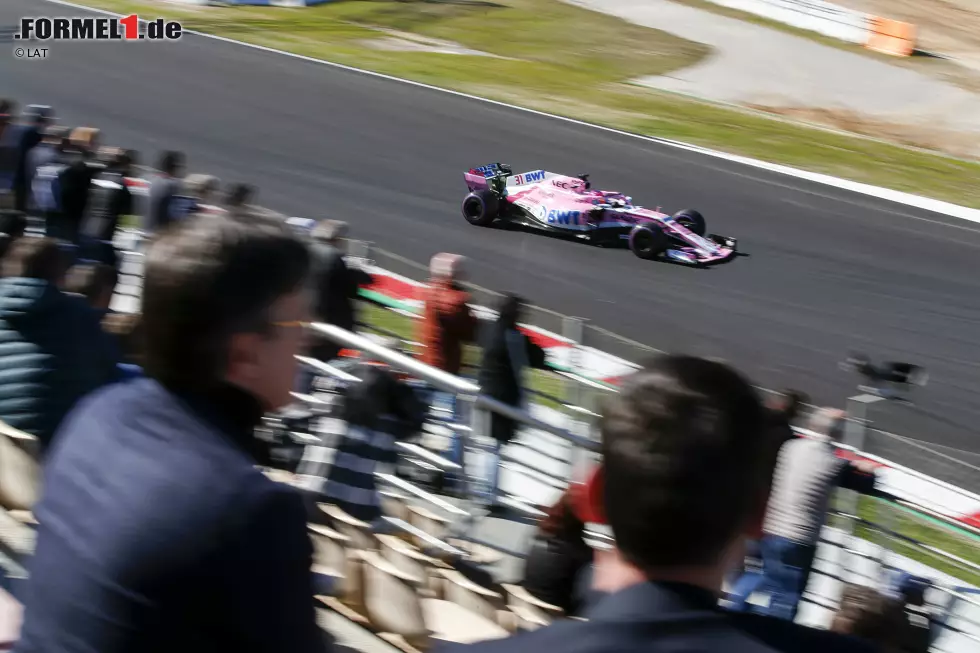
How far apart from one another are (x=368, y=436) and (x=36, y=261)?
1.40 meters

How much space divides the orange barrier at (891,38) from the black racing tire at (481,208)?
45.6 ft

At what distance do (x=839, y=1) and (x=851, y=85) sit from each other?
8173 millimetres

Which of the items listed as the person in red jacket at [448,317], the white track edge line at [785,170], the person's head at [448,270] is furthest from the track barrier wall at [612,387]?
the white track edge line at [785,170]

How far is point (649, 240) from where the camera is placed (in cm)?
1262

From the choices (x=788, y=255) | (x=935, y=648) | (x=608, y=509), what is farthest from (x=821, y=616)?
(x=788, y=255)

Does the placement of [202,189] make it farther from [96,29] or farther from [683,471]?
[96,29]

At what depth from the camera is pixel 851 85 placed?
22.0 m

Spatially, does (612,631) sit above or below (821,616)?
above

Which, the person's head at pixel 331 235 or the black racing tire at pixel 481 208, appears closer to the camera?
the person's head at pixel 331 235

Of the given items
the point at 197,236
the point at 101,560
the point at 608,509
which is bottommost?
the point at 101,560

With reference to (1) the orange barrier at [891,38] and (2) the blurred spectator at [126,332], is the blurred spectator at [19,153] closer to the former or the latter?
(2) the blurred spectator at [126,332]

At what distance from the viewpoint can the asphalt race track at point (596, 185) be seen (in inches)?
437

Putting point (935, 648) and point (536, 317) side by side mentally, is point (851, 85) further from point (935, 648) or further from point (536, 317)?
point (935, 648)

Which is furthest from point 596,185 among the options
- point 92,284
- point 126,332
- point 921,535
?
point 92,284
